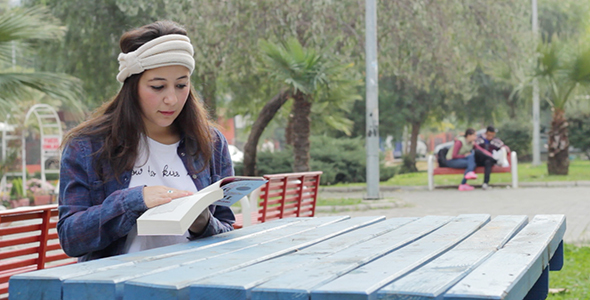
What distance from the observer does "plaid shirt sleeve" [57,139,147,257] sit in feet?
7.80

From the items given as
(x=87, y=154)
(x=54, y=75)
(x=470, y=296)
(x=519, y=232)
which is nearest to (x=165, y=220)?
(x=87, y=154)

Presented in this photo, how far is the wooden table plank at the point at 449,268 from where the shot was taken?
4.91 feet

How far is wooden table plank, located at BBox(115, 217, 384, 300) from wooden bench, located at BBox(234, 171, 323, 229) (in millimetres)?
3635

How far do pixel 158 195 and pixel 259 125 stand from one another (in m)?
15.2

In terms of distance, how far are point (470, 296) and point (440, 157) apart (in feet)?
50.9

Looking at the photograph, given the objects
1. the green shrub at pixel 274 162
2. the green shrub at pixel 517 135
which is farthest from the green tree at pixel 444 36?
the green shrub at pixel 517 135

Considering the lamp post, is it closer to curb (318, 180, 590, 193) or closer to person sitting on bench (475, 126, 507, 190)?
curb (318, 180, 590, 193)

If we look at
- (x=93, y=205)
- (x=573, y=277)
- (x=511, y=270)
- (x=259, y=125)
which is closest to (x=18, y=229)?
(x=93, y=205)

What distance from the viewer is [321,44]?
15102mm

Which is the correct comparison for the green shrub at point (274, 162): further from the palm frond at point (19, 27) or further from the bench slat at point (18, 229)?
the bench slat at point (18, 229)

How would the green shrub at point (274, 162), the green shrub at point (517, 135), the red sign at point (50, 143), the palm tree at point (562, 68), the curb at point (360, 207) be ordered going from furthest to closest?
the green shrub at point (517, 135) → the green shrub at point (274, 162) → the palm tree at point (562, 68) → the red sign at point (50, 143) → the curb at point (360, 207)

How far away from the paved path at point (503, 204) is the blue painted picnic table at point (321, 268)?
224 inches

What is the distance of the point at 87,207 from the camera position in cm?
254

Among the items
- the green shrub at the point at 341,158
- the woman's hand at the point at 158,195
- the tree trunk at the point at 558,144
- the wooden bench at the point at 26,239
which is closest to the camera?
the woman's hand at the point at 158,195
